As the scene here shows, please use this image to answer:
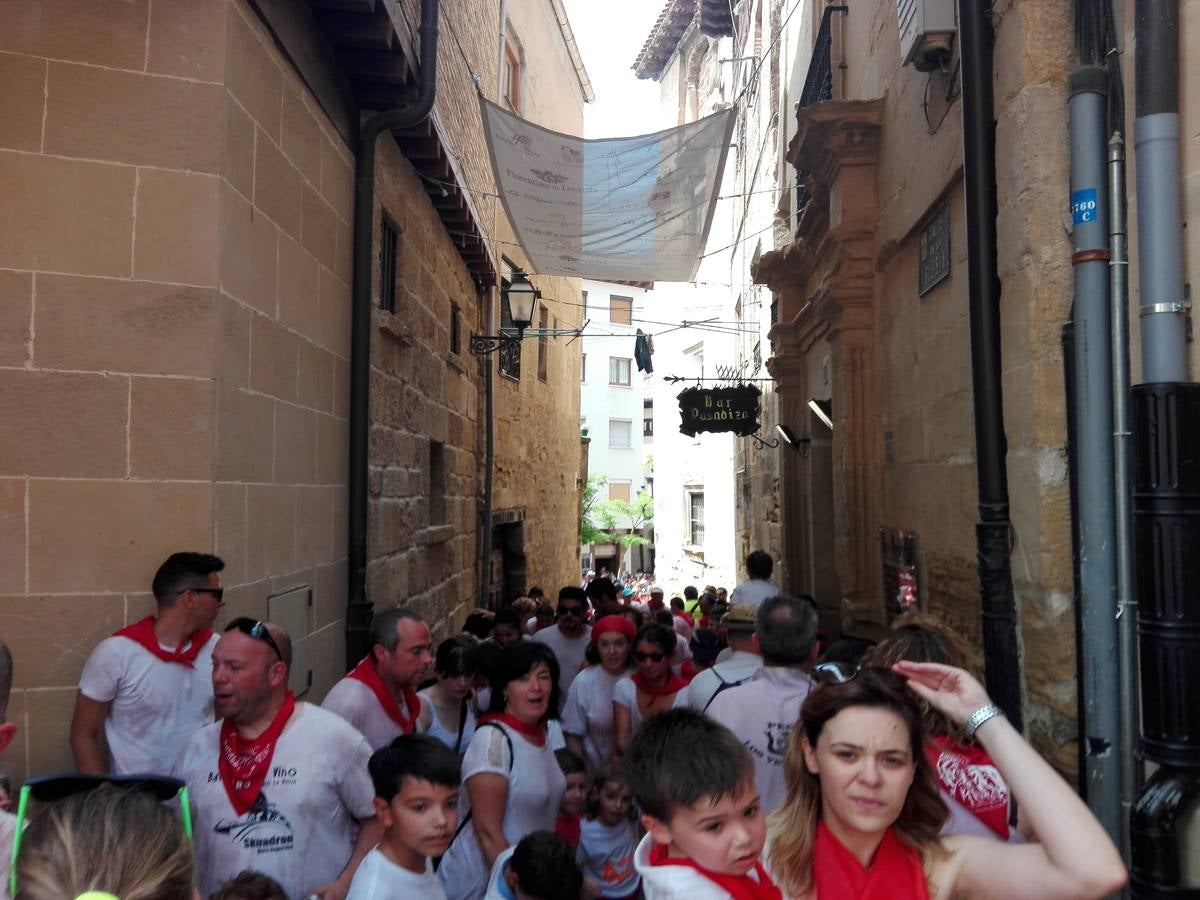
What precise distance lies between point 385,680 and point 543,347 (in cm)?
1179

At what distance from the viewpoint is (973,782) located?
6.84 ft

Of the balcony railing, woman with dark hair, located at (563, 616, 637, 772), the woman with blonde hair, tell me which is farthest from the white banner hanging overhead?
the woman with blonde hair

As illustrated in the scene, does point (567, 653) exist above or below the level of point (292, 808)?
below

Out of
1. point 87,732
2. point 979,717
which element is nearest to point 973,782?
→ point 979,717

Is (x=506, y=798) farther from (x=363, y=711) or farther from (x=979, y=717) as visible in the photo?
(x=979, y=717)

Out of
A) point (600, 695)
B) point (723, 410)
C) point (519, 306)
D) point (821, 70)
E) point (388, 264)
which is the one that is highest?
point (821, 70)

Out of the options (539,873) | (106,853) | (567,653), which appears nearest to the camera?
(106,853)

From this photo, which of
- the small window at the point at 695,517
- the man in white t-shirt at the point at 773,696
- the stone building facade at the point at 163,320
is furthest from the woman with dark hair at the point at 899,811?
the small window at the point at 695,517

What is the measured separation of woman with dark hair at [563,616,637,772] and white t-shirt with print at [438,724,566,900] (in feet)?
3.98

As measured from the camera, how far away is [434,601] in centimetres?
758

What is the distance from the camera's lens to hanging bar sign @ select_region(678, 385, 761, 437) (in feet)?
33.0

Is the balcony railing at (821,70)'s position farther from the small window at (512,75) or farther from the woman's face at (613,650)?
the woman's face at (613,650)

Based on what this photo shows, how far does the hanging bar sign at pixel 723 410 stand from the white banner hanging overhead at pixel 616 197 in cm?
279

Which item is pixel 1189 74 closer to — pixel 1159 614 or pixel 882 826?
pixel 1159 614
